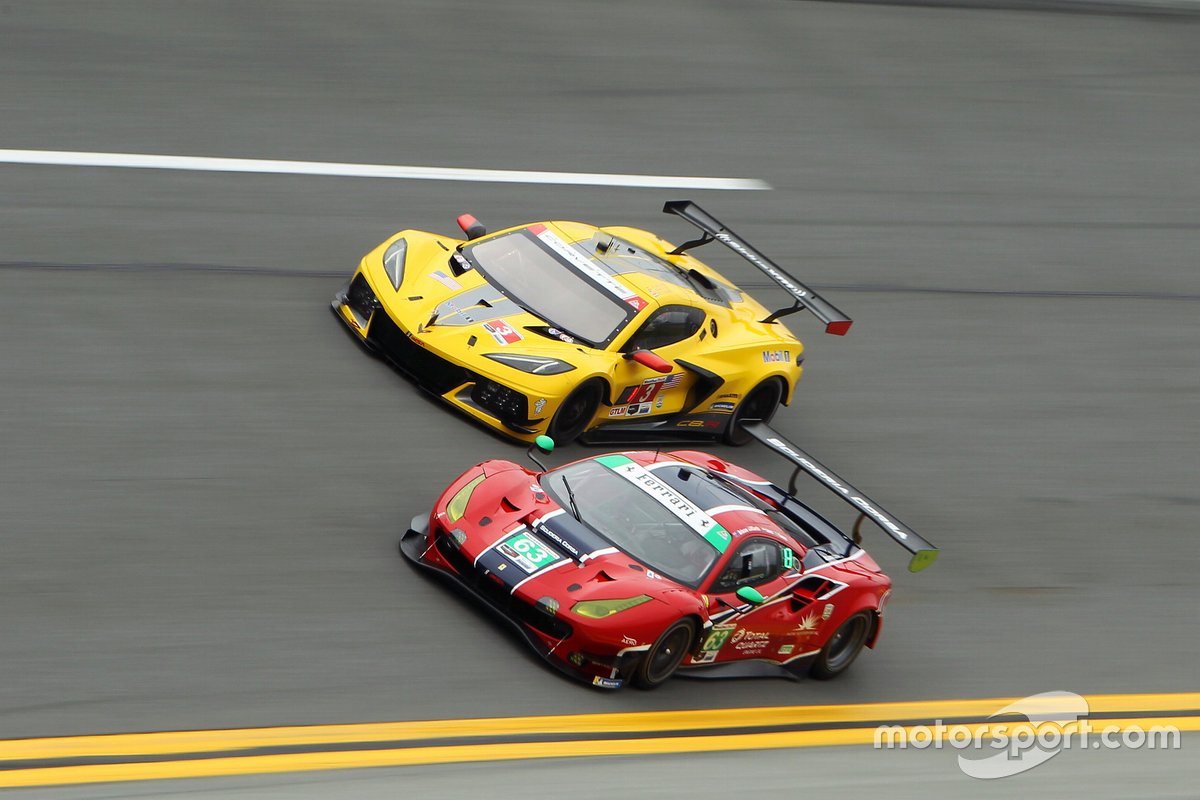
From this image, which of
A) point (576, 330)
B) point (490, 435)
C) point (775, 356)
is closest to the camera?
point (490, 435)

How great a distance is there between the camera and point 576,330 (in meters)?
11.2

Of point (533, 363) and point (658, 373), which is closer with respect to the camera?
point (533, 363)

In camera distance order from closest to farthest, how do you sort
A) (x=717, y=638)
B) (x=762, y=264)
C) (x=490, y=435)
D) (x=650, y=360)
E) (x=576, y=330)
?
(x=717, y=638), (x=490, y=435), (x=650, y=360), (x=576, y=330), (x=762, y=264)

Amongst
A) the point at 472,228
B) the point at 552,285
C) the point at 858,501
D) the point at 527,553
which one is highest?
the point at 472,228

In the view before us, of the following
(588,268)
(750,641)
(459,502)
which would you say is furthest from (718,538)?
(588,268)

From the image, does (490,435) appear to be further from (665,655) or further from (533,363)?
(665,655)

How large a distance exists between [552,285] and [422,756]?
16.7 ft

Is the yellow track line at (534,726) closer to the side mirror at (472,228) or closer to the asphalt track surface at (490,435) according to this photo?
the asphalt track surface at (490,435)

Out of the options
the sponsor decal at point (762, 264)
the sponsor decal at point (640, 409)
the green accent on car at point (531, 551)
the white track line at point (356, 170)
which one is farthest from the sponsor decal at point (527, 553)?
the white track line at point (356, 170)

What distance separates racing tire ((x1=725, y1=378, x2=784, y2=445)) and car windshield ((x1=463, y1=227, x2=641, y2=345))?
4.36 ft

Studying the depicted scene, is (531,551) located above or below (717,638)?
above

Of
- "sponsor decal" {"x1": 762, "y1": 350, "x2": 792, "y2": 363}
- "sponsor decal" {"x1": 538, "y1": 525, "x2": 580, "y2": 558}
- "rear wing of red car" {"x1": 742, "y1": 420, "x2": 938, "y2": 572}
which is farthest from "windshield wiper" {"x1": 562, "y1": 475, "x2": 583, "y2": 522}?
"sponsor decal" {"x1": 762, "y1": 350, "x2": 792, "y2": 363}

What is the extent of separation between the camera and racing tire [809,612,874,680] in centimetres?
934

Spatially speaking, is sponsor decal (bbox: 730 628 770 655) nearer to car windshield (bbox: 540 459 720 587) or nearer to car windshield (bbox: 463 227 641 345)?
car windshield (bbox: 540 459 720 587)
